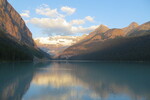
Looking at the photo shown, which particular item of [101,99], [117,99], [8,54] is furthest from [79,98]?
[8,54]

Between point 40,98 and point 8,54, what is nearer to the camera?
point 40,98

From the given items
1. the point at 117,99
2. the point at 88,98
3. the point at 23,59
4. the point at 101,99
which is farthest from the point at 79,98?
the point at 23,59

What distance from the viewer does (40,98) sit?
18.7 meters

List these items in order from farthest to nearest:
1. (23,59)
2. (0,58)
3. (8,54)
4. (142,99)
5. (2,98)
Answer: (23,59) < (8,54) < (0,58) < (142,99) < (2,98)

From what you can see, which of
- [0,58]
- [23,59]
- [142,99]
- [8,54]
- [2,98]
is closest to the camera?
[2,98]

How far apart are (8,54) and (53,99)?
107 meters

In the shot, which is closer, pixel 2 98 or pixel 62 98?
pixel 2 98

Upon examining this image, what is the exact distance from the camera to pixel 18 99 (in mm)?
17828

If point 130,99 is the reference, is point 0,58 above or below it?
above

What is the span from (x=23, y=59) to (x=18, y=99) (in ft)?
455

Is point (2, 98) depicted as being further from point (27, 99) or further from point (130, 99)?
point (130, 99)

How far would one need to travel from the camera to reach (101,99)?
62.0 feet

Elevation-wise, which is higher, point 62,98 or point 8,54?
point 8,54

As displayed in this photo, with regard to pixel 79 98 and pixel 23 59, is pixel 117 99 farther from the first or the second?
pixel 23 59
